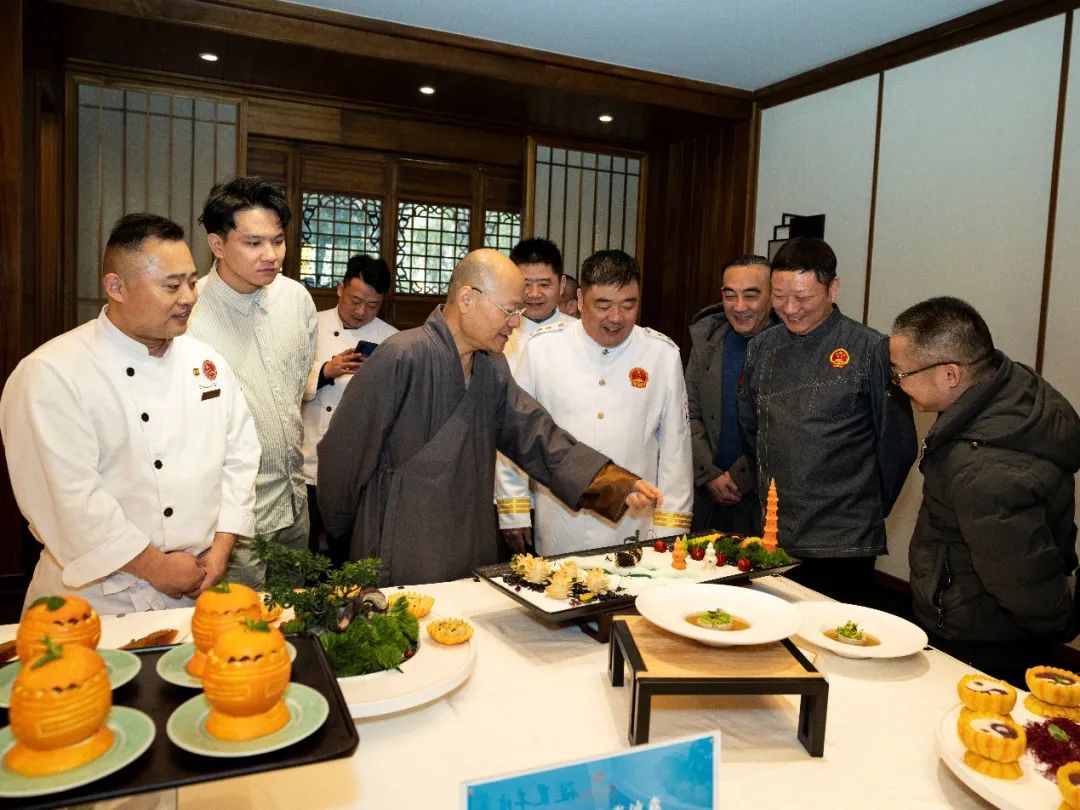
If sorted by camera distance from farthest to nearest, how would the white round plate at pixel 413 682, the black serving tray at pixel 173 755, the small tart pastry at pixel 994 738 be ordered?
the white round plate at pixel 413 682 → the small tart pastry at pixel 994 738 → the black serving tray at pixel 173 755

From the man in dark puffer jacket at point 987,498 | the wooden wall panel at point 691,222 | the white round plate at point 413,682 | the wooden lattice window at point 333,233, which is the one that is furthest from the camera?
the wooden wall panel at point 691,222

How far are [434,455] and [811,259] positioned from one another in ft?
4.34

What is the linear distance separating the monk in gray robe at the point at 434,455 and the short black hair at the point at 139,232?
0.54 metres

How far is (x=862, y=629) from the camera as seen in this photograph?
1674 mm

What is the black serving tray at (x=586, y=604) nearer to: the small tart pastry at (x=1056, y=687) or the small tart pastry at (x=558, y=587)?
the small tart pastry at (x=558, y=587)

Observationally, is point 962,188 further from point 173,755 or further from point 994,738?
point 173,755

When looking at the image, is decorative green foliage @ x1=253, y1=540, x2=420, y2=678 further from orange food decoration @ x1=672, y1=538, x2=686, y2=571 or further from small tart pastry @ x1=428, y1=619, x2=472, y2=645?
orange food decoration @ x1=672, y1=538, x2=686, y2=571

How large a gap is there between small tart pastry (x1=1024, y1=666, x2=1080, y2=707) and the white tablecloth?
0.16m

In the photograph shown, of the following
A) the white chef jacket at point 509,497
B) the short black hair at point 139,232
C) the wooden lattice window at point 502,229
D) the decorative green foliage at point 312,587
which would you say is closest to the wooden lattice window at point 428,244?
the wooden lattice window at point 502,229

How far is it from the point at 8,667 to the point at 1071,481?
2.04 metres

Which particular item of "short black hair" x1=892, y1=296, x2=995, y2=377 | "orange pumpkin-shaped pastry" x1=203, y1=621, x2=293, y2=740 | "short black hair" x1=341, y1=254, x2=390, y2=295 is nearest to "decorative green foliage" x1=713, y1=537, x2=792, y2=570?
"short black hair" x1=892, y1=296, x2=995, y2=377

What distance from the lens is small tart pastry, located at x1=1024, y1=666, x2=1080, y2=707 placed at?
4.16ft

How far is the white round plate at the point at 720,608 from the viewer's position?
4.25ft

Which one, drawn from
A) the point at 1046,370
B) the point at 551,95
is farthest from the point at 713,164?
the point at 1046,370
